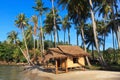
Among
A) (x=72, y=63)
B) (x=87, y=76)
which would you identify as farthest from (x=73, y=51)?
(x=87, y=76)

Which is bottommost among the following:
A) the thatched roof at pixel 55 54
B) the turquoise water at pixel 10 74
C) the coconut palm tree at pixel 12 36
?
the turquoise water at pixel 10 74

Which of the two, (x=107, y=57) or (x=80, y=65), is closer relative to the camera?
(x=80, y=65)

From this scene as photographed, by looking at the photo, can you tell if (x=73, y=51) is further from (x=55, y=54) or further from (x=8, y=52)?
(x=8, y=52)

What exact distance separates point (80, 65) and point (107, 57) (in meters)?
23.6

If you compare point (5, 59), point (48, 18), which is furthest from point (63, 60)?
point (5, 59)

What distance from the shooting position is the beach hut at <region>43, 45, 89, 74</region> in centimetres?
3281

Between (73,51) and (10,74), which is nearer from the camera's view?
(73,51)

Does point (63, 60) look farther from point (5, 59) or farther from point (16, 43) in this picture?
point (5, 59)

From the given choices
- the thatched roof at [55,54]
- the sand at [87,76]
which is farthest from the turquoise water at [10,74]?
the thatched roof at [55,54]

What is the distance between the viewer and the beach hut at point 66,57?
32.8 metres

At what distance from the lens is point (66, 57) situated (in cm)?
3334

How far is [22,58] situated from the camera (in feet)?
271

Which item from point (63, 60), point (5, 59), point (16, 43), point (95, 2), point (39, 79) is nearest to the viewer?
point (39, 79)

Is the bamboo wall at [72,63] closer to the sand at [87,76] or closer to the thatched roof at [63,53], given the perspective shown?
the thatched roof at [63,53]
